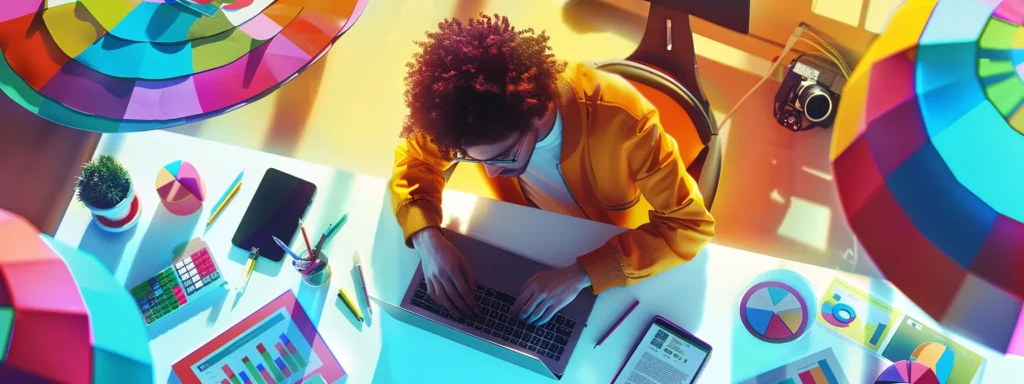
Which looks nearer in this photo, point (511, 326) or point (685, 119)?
point (511, 326)

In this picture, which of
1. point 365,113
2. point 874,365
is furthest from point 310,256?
point 874,365

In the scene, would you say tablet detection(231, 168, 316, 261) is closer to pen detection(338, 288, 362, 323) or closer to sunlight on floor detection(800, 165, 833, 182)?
pen detection(338, 288, 362, 323)

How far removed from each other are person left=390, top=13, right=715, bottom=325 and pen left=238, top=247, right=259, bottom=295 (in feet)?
0.94

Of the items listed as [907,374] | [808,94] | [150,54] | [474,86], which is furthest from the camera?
[808,94]

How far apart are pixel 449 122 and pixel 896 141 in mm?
555

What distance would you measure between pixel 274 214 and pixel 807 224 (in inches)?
51.3

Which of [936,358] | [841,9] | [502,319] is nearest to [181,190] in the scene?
[502,319]

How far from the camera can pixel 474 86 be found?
87cm

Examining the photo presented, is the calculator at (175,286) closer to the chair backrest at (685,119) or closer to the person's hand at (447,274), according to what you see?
the person's hand at (447,274)

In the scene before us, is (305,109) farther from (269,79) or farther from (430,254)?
(269,79)

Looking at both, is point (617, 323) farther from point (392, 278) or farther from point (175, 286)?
point (175, 286)

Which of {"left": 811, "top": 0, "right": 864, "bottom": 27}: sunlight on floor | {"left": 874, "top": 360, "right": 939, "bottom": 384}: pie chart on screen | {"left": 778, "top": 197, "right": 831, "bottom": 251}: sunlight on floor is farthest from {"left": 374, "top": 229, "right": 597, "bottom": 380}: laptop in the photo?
{"left": 811, "top": 0, "right": 864, "bottom": 27}: sunlight on floor

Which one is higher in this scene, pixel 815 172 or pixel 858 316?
pixel 815 172

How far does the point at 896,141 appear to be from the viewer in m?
0.52
